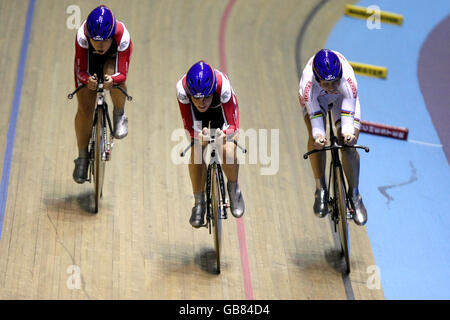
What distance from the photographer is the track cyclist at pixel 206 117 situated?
5082mm

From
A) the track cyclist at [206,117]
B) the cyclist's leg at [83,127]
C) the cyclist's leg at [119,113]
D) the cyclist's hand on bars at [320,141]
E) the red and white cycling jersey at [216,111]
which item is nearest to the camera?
the track cyclist at [206,117]

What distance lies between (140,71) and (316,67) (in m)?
2.98

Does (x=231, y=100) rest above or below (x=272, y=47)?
below

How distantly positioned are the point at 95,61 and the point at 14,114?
161 centimetres

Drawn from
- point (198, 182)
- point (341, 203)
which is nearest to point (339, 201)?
point (341, 203)

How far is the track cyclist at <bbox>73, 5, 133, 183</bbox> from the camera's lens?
5.47 meters

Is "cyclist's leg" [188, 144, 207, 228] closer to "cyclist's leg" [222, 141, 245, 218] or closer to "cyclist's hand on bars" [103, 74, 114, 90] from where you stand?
"cyclist's leg" [222, 141, 245, 218]

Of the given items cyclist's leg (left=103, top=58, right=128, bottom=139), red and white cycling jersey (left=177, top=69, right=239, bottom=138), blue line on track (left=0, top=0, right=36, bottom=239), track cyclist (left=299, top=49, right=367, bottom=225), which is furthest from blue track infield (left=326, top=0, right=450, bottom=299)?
blue line on track (left=0, top=0, right=36, bottom=239)

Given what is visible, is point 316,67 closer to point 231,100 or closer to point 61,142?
point 231,100

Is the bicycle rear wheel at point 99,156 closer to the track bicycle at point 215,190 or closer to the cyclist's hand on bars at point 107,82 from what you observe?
the cyclist's hand on bars at point 107,82

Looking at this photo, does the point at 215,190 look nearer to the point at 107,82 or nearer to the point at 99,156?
the point at 99,156

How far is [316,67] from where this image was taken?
17.4 feet

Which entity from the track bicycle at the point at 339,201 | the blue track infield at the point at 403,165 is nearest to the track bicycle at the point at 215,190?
the track bicycle at the point at 339,201
